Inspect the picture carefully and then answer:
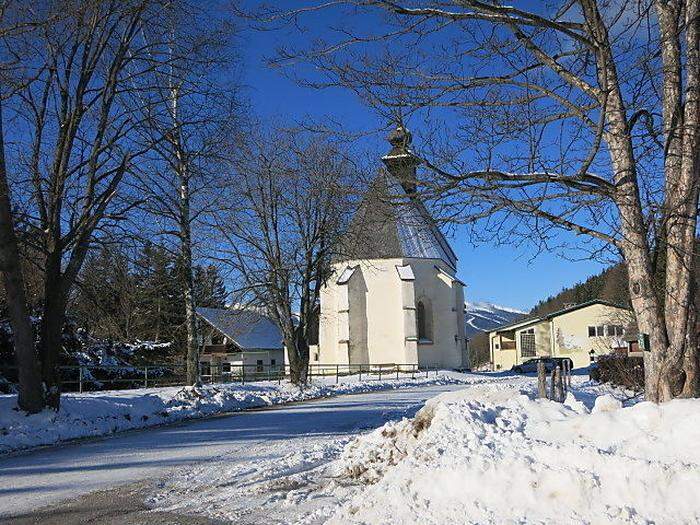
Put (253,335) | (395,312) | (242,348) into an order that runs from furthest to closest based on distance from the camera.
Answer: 1. (253,335)
2. (242,348)
3. (395,312)

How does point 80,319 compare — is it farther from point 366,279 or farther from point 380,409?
point 366,279

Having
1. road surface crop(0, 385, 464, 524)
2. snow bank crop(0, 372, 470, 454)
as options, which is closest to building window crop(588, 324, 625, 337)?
snow bank crop(0, 372, 470, 454)

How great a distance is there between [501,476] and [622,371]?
18.1 metres

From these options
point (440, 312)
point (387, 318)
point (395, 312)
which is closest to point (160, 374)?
point (387, 318)

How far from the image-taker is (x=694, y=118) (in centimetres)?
726

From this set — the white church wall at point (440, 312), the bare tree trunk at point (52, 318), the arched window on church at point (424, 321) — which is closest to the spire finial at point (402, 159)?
the bare tree trunk at point (52, 318)

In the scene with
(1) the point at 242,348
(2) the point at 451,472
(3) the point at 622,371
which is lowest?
(2) the point at 451,472

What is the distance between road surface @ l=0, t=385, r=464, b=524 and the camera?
733cm

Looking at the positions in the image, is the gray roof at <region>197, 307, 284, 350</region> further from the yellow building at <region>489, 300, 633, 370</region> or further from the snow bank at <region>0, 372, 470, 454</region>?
the yellow building at <region>489, 300, 633, 370</region>

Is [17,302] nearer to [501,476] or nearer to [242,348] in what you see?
[501,476]

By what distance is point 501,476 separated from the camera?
17.8 feet

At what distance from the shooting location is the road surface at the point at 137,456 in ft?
24.1

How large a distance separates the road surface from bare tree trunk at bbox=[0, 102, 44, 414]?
2.06 metres

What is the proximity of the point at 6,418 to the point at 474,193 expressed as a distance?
10.9 meters
